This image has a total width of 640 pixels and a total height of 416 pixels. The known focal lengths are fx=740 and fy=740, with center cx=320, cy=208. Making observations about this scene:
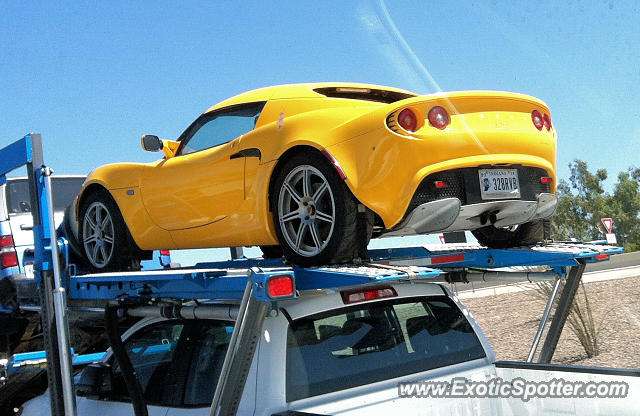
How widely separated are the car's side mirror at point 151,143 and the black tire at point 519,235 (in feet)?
9.17

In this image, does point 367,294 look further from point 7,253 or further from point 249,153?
point 7,253

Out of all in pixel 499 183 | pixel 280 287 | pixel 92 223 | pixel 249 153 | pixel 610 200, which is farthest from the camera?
pixel 610 200

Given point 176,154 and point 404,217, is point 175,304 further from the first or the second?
point 176,154

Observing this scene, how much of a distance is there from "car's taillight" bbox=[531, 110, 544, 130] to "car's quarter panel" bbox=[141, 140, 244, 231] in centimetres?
202

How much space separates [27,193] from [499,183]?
210 inches

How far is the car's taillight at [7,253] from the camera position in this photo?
275 inches

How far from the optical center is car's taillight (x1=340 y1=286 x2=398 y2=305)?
12.3ft

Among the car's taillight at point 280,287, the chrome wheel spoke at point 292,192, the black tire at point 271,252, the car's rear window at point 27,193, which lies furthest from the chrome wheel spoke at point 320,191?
the car's rear window at point 27,193

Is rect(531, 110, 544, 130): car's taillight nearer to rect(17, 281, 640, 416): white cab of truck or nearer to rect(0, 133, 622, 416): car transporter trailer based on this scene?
rect(0, 133, 622, 416): car transporter trailer

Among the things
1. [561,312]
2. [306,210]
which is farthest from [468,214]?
[561,312]

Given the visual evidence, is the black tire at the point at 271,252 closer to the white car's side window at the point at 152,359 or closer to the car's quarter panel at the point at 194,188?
the car's quarter panel at the point at 194,188

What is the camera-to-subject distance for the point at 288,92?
541cm

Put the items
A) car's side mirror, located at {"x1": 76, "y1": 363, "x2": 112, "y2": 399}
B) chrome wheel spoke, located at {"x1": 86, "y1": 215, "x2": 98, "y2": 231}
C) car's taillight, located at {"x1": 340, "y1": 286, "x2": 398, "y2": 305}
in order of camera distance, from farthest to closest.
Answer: chrome wheel spoke, located at {"x1": 86, "y1": 215, "x2": 98, "y2": 231}, car's side mirror, located at {"x1": 76, "y1": 363, "x2": 112, "y2": 399}, car's taillight, located at {"x1": 340, "y1": 286, "x2": 398, "y2": 305}

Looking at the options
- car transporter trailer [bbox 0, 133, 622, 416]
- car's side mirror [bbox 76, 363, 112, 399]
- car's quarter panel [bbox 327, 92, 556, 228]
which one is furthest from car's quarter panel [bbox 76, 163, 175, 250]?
car's quarter panel [bbox 327, 92, 556, 228]
